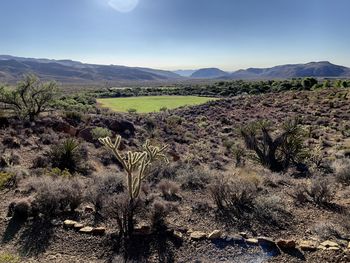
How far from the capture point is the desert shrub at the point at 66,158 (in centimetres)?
1289

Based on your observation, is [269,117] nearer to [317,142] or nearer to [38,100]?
Answer: [317,142]

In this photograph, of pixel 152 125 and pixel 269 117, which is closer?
pixel 152 125

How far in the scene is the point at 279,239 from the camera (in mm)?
7270

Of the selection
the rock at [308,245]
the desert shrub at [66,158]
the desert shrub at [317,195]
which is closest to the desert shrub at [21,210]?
the desert shrub at [66,158]

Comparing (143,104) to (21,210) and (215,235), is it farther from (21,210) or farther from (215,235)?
(215,235)

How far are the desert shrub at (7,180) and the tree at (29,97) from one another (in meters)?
11.2

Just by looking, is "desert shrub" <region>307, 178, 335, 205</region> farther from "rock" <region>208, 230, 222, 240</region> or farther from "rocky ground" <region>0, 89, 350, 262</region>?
"rock" <region>208, 230, 222, 240</region>

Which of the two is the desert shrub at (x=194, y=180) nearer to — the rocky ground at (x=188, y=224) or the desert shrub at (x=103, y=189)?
the rocky ground at (x=188, y=224)

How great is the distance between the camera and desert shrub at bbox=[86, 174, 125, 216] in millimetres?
8547

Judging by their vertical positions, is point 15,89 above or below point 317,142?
above

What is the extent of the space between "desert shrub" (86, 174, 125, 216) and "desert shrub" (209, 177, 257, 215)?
2.77 meters

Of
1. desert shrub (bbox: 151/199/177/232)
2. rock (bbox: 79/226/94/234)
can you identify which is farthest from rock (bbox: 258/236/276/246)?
rock (bbox: 79/226/94/234)

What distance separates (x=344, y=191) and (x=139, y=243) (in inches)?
270

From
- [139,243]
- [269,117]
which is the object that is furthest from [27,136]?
[269,117]
